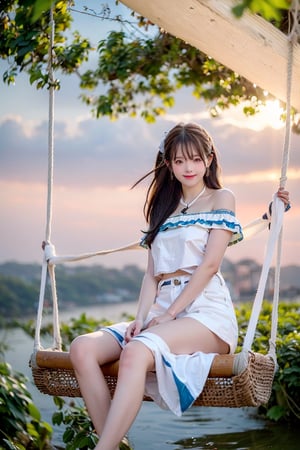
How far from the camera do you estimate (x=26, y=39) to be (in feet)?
11.4

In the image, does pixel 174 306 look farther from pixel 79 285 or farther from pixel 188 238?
pixel 79 285

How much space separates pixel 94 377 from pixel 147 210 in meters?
0.81

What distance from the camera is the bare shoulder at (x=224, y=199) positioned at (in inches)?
114

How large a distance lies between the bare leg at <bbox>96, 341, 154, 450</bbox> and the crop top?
0.49 m

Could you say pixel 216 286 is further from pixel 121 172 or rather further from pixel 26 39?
pixel 121 172

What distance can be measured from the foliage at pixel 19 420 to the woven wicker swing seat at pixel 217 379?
2.37ft

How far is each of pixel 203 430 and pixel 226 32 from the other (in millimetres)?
2591

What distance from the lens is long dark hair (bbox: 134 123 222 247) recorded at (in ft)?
9.32

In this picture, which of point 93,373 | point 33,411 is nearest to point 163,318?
point 93,373

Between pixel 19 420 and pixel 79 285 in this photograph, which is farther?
pixel 79 285

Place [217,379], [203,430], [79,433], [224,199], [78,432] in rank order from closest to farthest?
[217,379] < [224,199] < [79,433] < [78,432] < [203,430]

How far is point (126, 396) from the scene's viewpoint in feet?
7.80

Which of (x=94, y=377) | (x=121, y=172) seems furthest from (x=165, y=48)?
(x=94, y=377)

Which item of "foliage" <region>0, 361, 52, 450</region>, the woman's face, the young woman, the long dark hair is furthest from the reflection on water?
the woman's face
